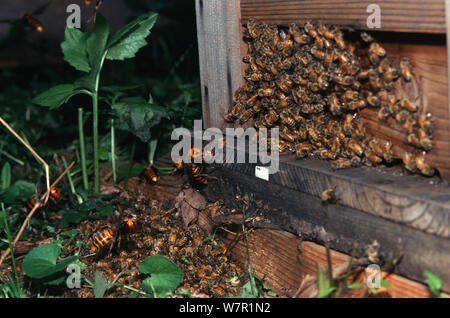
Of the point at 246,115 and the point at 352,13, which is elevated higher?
the point at 352,13

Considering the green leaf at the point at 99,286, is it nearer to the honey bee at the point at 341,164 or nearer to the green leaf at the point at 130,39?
the honey bee at the point at 341,164

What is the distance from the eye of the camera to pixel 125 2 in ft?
21.1

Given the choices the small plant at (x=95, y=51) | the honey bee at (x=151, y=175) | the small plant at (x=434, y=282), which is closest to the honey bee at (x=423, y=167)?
the small plant at (x=434, y=282)

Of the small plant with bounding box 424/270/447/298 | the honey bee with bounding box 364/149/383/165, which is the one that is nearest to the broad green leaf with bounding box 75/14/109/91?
the honey bee with bounding box 364/149/383/165

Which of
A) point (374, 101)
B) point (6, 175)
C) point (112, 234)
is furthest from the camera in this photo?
point (6, 175)

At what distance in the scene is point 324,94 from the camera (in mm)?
2738

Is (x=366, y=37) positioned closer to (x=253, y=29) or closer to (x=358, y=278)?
(x=253, y=29)

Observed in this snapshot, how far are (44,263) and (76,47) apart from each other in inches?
61.6

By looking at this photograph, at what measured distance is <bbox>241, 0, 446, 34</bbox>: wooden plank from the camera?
2070 millimetres

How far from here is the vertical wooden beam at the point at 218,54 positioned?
315cm

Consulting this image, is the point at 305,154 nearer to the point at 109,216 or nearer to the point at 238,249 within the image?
the point at 238,249

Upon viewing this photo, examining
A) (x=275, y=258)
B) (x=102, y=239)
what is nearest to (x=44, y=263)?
(x=102, y=239)

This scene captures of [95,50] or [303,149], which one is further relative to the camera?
[95,50]

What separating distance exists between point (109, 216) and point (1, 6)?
3.44 meters
